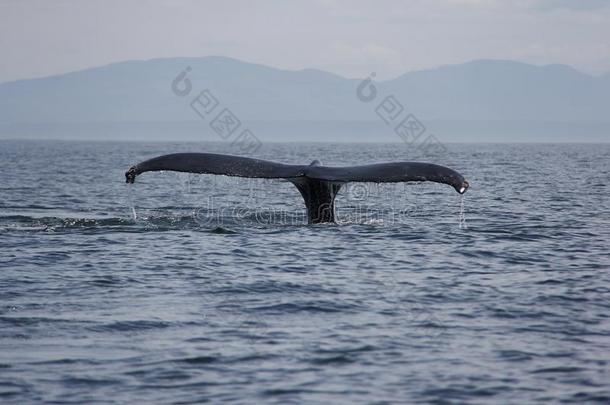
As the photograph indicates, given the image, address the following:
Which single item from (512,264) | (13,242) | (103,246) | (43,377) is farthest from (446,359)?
(13,242)

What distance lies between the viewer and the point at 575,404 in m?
8.56

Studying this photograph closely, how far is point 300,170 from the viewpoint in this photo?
15.1 m

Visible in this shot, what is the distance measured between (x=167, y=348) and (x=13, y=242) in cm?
791

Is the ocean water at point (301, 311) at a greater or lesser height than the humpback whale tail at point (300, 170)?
lesser

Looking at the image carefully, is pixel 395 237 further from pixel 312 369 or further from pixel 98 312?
pixel 312 369

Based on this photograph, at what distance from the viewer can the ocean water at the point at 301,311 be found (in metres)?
8.98

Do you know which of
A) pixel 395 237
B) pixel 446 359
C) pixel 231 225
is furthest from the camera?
pixel 231 225

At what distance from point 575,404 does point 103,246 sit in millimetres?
9880

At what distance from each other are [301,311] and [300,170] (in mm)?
3805

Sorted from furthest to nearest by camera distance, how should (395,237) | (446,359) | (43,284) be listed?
(395,237)
(43,284)
(446,359)

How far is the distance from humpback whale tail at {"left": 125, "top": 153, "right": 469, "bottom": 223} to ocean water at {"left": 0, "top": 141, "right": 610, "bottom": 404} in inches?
48.4

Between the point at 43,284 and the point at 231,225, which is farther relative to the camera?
the point at 231,225

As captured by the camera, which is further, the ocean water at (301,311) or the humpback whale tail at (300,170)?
the humpback whale tail at (300,170)

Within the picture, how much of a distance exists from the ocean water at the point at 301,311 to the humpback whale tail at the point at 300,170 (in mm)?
1230
